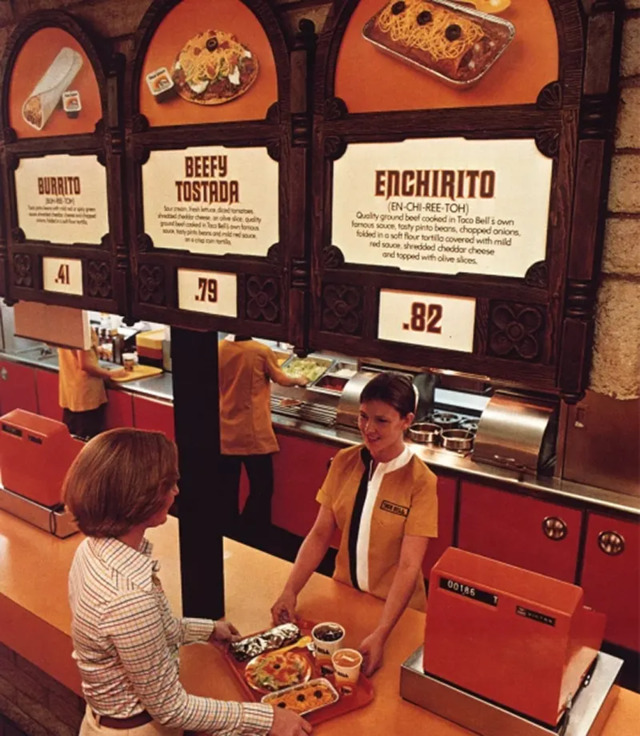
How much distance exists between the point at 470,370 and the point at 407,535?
0.98 meters

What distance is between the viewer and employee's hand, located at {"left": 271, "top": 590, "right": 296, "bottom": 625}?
7.41ft

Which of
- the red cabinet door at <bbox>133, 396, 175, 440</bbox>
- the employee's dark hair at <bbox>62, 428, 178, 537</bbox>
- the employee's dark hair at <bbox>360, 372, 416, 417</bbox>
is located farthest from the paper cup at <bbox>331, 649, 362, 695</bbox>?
the red cabinet door at <bbox>133, 396, 175, 440</bbox>

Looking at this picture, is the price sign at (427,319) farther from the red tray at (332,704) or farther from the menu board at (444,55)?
the red tray at (332,704)

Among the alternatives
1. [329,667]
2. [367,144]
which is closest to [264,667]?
[329,667]

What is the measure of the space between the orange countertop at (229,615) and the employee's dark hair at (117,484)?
0.65 meters

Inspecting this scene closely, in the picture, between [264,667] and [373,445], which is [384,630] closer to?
[264,667]

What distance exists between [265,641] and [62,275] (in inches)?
51.3

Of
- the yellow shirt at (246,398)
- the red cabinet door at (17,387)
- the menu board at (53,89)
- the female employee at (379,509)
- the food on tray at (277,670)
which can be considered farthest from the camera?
the red cabinet door at (17,387)

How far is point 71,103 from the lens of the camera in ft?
6.84

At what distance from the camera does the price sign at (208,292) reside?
6.01 ft

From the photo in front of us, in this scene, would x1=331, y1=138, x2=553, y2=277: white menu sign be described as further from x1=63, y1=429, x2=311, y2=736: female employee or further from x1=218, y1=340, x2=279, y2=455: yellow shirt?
x1=218, y1=340, x2=279, y2=455: yellow shirt

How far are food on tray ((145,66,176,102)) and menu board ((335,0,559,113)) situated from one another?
0.54 metres

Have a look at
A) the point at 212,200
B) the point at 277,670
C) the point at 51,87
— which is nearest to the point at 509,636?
the point at 277,670

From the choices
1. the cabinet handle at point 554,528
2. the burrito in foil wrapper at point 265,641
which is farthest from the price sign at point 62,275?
the cabinet handle at point 554,528
